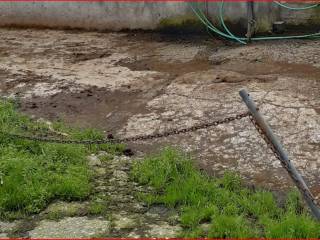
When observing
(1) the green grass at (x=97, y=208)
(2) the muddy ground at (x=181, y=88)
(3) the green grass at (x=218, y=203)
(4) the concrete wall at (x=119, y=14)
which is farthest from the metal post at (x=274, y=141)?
(4) the concrete wall at (x=119, y=14)

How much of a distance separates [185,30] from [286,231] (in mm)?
5894

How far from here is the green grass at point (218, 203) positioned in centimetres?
438

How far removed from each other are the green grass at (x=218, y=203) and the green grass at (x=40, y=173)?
0.57 meters

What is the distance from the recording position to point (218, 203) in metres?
4.83

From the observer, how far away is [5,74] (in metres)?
8.38

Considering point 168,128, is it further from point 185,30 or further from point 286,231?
point 185,30

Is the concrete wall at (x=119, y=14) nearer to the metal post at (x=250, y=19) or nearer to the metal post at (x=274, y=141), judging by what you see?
the metal post at (x=250, y=19)

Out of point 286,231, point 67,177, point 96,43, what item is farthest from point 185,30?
point 286,231

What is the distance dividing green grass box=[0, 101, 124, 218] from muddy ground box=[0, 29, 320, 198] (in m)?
0.68

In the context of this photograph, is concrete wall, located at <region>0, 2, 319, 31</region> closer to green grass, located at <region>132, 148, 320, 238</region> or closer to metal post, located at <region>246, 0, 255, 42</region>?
metal post, located at <region>246, 0, 255, 42</region>

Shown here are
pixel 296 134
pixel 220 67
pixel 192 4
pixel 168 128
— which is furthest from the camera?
pixel 192 4

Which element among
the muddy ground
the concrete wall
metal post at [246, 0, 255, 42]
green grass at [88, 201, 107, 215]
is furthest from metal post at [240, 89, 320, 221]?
the concrete wall

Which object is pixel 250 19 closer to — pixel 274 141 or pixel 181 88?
pixel 181 88

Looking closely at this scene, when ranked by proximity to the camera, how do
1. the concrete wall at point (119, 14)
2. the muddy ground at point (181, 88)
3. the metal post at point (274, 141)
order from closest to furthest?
the metal post at point (274, 141) < the muddy ground at point (181, 88) < the concrete wall at point (119, 14)
